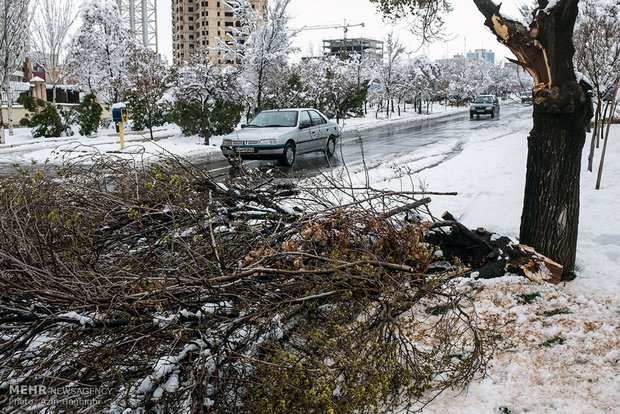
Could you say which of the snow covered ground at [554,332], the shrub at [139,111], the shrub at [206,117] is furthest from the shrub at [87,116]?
the snow covered ground at [554,332]

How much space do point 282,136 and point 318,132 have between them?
6.28 ft

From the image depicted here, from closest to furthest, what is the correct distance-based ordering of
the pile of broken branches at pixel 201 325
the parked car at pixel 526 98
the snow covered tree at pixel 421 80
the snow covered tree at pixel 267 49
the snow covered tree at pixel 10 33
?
the pile of broken branches at pixel 201 325
the parked car at pixel 526 98
the snow covered tree at pixel 10 33
the snow covered tree at pixel 267 49
the snow covered tree at pixel 421 80

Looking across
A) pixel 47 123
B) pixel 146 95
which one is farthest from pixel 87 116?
pixel 146 95

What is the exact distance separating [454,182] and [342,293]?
703 cm

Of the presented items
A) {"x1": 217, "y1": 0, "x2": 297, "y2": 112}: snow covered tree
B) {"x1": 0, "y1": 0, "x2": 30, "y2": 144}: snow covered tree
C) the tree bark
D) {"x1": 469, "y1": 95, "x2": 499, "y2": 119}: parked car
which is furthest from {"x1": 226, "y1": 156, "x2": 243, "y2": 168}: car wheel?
{"x1": 469, "y1": 95, "x2": 499, "y2": 119}: parked car

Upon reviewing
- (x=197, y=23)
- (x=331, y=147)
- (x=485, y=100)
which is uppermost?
(x=197, y=23)

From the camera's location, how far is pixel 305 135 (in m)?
14.6

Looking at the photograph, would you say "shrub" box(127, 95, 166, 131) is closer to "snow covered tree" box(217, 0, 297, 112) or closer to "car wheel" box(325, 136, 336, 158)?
"snow covered tree" box(217, 0, 297, 112)

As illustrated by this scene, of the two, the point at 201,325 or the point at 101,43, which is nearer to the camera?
the point at 201,325

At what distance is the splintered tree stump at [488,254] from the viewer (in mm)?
4816

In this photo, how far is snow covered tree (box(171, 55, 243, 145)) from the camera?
20.3m

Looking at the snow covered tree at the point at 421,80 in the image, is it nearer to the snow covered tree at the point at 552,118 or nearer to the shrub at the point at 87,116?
the shrub at the point at 87,116

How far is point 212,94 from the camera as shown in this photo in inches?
818

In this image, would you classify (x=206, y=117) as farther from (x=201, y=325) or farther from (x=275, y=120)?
(x=201, y=325)
